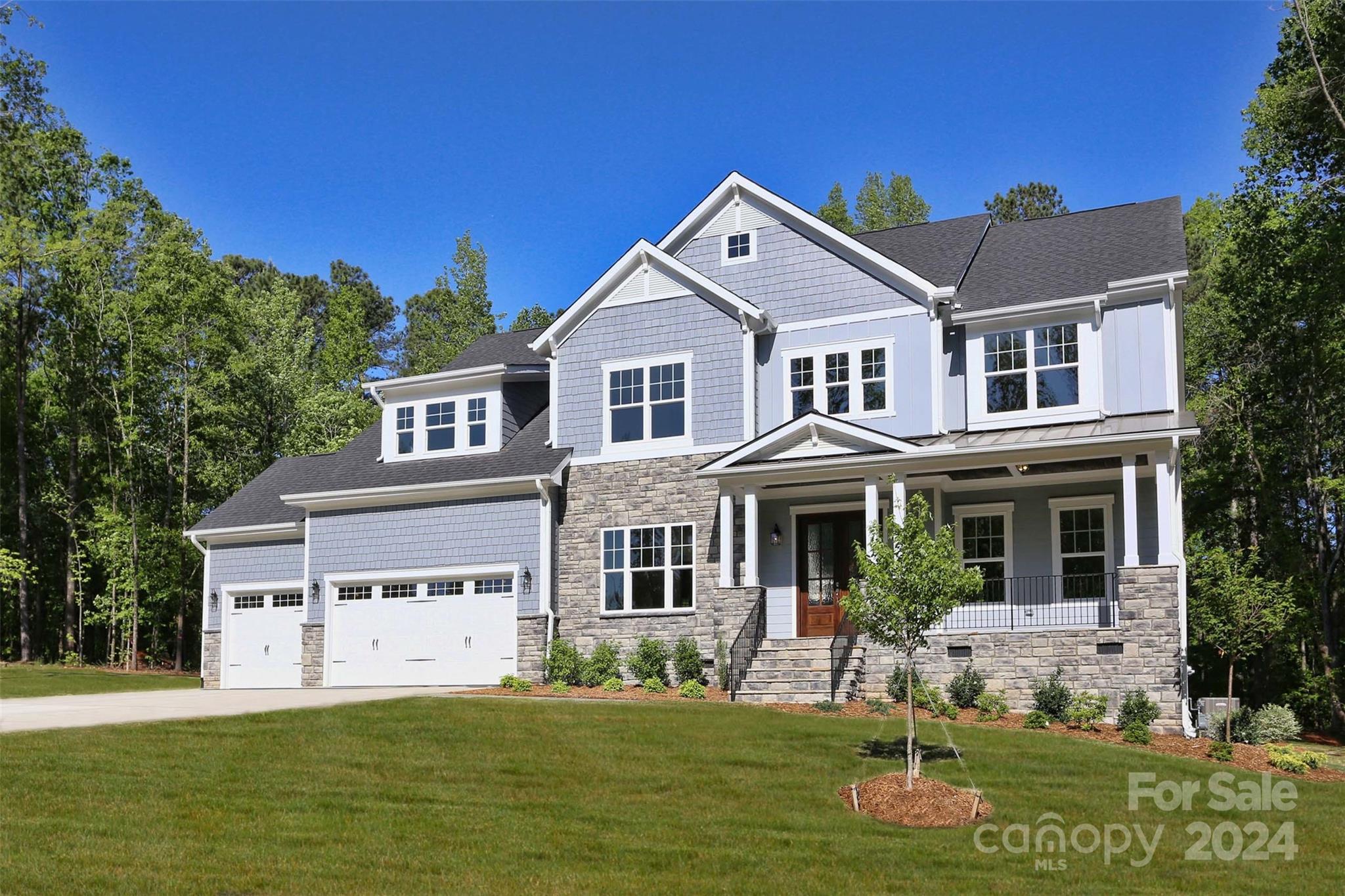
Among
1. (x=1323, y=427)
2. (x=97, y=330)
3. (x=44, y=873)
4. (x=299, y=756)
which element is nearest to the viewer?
(x=44, y=873)

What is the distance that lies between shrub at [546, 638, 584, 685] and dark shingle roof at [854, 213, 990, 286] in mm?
9345

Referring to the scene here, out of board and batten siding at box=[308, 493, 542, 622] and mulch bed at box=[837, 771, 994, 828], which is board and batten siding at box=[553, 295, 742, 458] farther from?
mulch bed at box=[837, 771, 994, 828]

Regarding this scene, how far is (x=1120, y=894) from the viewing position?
10430mm

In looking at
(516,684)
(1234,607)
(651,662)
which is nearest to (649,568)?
(651,662)

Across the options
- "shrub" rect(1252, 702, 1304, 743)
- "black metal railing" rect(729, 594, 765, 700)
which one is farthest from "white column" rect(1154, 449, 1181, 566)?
"black metal railing" rect(729, 594, 765, 700)

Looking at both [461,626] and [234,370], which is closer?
[461,626]

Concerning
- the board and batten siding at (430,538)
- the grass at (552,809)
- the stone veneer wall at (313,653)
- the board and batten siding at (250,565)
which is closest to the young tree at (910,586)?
the grass at (552,809)

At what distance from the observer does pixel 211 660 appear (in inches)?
1102

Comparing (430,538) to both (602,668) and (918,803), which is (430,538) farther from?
(918,803)

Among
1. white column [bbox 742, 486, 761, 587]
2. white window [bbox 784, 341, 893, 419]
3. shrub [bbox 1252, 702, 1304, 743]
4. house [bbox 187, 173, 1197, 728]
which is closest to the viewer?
shrub [bbox 1252, 702, 1304, 743]

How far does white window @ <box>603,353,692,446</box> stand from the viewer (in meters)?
23.6

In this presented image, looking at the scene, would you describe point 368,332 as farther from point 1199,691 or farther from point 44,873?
point 44,873

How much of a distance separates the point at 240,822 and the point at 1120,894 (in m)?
7.87

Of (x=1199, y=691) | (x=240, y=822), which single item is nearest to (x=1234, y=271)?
(x=1199, y=691)
